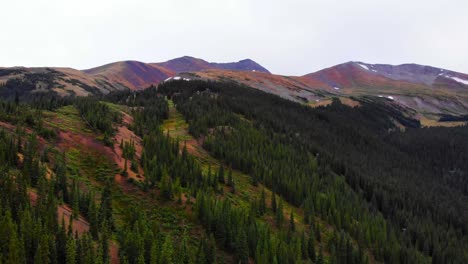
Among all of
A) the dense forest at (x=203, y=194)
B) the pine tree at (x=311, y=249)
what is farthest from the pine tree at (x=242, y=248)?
the pine tree at (x=311, y=249)

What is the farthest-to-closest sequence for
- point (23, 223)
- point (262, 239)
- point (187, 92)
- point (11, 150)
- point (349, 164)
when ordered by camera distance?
point (187, 92) → point (349, 164) → point (262, 239) → point (11, 150) → point (23, 223)

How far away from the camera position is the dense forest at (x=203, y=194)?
3819cm

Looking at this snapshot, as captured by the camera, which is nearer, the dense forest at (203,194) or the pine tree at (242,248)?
the dense forest at (203,194)

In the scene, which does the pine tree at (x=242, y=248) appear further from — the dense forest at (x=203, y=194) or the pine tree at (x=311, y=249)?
the pine tree at (x=311, y=249)

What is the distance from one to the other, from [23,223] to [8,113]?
34.0 meters

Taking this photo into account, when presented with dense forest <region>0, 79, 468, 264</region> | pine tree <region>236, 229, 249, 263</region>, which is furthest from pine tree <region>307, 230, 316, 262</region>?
pine tree <region>236, 229, 249, 263</region>

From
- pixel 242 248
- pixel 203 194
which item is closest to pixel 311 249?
pixel 242 248

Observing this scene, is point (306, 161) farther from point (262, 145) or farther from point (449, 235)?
point (449, 235)

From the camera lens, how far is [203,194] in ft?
193

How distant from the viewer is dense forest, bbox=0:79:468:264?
38188 millimetres

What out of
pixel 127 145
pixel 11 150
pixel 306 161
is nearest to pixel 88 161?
pixel 127 145

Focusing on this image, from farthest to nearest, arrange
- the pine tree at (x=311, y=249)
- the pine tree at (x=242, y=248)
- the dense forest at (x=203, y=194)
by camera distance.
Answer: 1. the pine tree at (x=311, y=249)
2. the pine tree at (x=242, y=248)
3. the dense forest at (x=203, y=194)

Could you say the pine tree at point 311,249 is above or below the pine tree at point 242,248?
below

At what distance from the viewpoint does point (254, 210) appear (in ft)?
220
